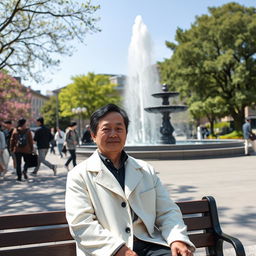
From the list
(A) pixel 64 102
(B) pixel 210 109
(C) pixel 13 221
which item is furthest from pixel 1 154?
(A) pixel 64 102

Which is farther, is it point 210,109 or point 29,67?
point 210,109

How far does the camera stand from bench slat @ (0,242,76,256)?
2412 mm

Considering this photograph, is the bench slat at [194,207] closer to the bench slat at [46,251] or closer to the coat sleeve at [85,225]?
the coat sleeve at [85,225]

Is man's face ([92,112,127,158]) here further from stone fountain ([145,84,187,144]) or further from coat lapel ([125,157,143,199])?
stone fountain ([145,84,187,144])

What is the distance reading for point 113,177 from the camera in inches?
98.3

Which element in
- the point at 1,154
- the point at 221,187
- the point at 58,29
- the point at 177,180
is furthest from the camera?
the point at 58,29

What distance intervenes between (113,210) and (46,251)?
0.62 metres

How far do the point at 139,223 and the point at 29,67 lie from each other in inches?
541

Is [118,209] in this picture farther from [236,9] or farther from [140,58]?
[236,9]

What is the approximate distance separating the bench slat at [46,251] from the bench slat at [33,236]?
5 centimetres

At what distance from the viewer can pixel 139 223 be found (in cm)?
250

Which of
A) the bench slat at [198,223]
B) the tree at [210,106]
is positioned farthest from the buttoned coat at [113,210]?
the tree at [210,106]

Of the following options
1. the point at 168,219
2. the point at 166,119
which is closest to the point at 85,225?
the point at 168,219

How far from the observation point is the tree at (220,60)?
112 feet
